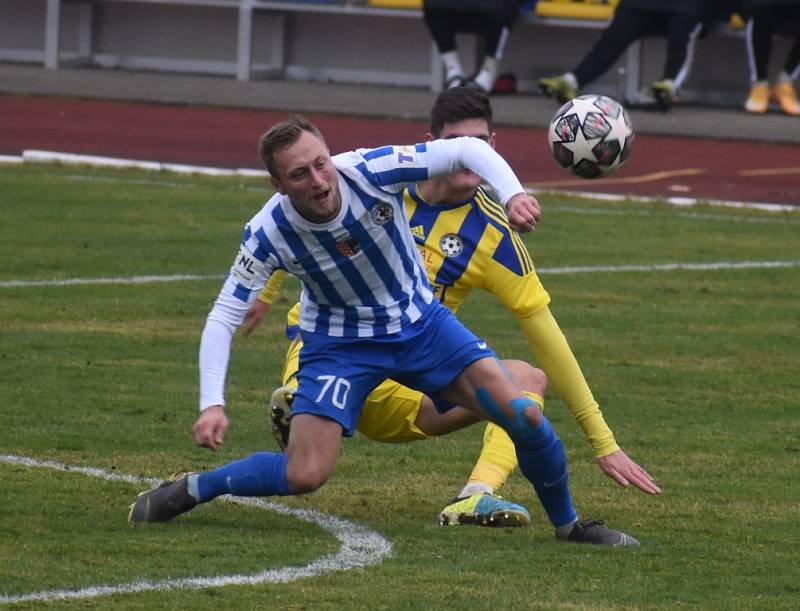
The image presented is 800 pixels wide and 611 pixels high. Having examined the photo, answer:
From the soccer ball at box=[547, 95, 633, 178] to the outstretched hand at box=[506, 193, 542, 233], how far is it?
174 centimetres

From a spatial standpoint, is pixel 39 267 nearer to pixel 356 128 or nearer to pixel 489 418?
pixel 489 418

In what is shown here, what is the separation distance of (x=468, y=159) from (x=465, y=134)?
2.32ft

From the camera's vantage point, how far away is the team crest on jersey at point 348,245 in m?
5.90

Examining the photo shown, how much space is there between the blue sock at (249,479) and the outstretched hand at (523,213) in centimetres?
120

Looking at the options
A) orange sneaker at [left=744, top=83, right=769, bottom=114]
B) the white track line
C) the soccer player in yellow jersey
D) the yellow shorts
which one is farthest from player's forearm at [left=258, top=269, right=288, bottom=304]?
orange sneaker at [left=744, top=83, right=769, bottom=114]

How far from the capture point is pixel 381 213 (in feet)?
19.5

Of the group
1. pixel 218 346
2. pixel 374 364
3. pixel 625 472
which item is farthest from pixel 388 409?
pixel 218 346

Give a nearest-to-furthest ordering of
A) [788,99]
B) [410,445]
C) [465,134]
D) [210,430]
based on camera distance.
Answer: [210,430] < [465,134] < [410,445] < [788,99]

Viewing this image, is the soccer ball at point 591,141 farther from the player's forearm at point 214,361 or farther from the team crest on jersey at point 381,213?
the player's forearm at point 214,361

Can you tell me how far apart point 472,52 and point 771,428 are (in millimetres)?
16868

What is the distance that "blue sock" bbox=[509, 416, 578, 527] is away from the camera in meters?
5.99

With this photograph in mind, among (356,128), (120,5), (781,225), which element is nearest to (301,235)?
(781,225)

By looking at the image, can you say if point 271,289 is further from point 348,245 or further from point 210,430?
point 210,430

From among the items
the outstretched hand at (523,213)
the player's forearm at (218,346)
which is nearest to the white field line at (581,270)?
the player's forearm at (218,346)
